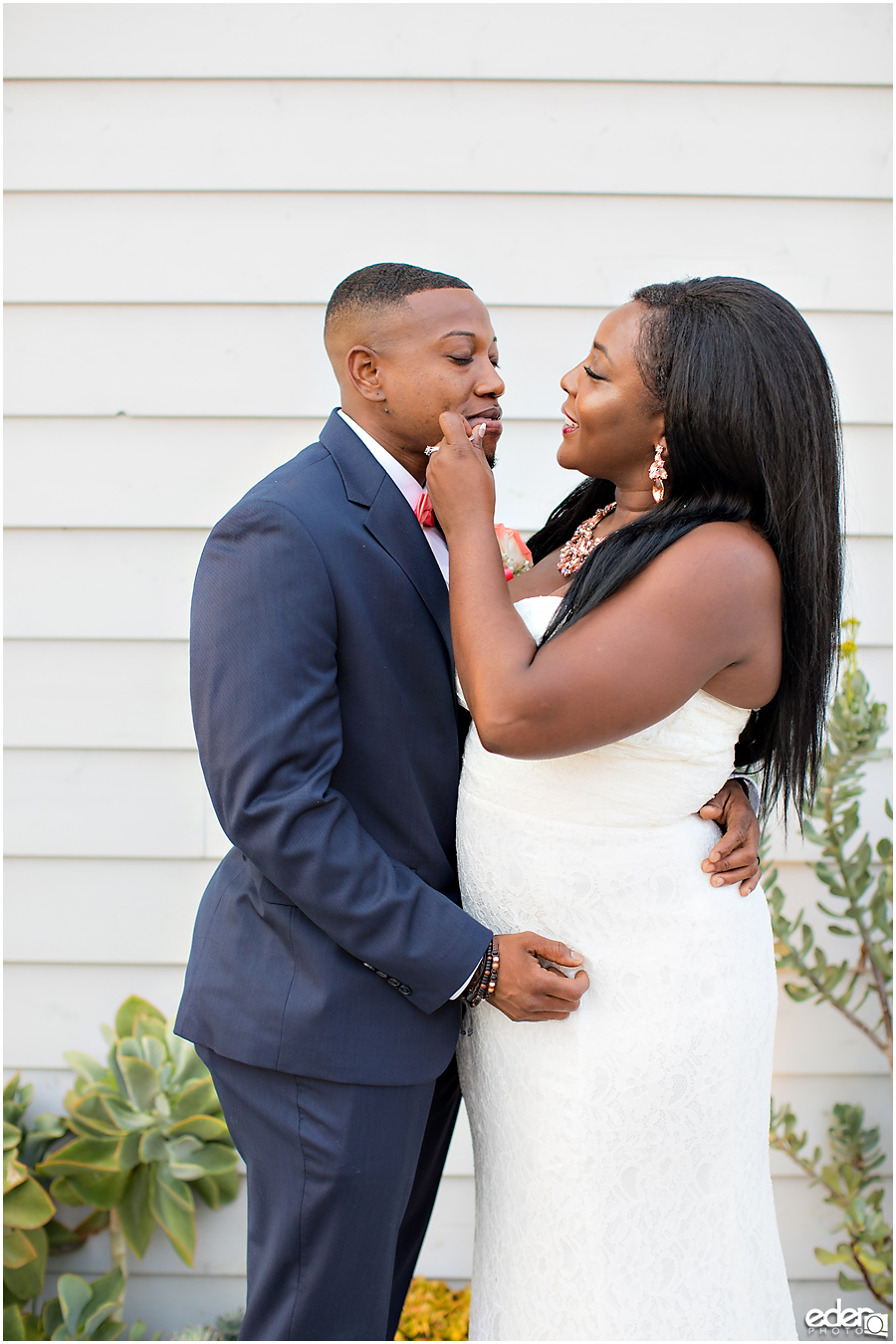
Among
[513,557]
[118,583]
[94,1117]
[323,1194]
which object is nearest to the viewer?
[323,1194]

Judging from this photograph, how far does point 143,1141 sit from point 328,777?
1.66 meters

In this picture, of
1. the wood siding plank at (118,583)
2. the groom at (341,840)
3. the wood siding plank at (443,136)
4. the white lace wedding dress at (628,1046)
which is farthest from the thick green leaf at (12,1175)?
the wood siding plank at (443,136)

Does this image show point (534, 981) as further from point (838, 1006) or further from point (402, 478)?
point (838, 1006)

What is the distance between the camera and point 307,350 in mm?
2777

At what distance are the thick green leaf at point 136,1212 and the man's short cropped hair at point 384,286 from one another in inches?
90.9

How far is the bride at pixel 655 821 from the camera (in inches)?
61.6

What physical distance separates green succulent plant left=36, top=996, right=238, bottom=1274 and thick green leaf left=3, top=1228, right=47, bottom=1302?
108mm

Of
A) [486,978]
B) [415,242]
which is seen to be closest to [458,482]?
[486,978]

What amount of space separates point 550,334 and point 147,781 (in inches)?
66.9

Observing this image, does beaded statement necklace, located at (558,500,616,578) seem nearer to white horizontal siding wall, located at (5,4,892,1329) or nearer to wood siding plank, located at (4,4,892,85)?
white horizontal siding wall, located at (5,4,892,1329)

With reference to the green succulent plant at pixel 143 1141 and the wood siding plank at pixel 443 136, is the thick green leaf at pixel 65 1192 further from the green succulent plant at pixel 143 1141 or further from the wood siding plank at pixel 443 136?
the wood siding plank at pixel 443 136

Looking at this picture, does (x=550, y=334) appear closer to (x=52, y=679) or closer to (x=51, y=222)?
(x=51, y=222)

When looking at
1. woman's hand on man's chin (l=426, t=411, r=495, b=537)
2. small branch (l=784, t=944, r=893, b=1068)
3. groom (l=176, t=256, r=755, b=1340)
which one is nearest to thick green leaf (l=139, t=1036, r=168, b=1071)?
groom (l=176, t=256, r=755, b=1340)

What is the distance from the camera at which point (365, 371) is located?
180 cm
